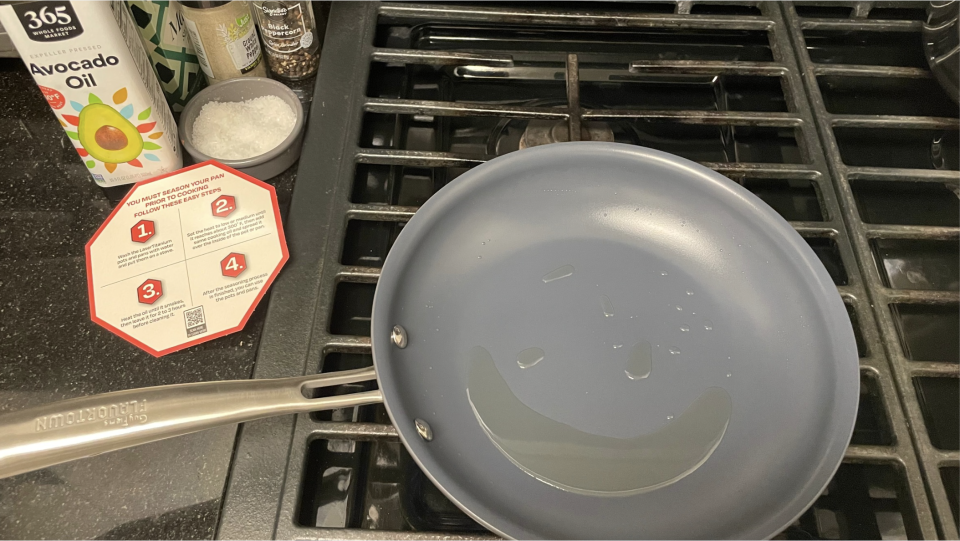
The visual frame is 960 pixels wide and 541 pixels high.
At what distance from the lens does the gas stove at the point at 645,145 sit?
0.46m

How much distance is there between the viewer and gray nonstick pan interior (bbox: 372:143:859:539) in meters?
0.44

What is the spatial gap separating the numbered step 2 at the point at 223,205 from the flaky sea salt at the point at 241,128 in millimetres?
44

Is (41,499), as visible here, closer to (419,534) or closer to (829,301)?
(419,534)

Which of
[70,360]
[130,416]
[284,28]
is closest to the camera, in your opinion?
[130,416]

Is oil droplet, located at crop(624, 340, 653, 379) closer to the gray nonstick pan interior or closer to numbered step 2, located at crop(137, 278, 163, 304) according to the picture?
the gray nonstick pan interior

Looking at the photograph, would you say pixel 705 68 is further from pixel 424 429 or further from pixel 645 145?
pixel 424 429

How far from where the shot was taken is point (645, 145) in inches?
26.1

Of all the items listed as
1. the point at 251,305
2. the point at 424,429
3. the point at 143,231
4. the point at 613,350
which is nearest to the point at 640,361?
the point at 613,350

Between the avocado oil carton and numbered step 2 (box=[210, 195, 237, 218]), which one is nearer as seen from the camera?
the avocado oil carton

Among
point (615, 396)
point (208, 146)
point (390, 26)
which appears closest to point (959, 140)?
point (615, 396)

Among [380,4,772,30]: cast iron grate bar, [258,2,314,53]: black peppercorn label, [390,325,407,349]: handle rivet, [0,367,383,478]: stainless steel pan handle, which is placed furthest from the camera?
[380,4,772,30]: cast iron grate bar

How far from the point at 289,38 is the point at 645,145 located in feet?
1.25

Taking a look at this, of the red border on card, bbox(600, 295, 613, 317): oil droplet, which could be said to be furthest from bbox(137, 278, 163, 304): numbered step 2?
bbox(600, 295, 613, 317): oil droplet

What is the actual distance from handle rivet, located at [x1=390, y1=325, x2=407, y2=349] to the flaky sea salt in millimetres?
221
